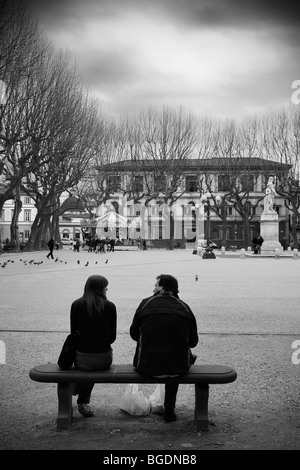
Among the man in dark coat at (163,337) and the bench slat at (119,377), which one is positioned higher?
the man in dark coat at (163,337)

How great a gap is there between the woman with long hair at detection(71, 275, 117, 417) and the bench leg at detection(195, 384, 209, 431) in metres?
0.88

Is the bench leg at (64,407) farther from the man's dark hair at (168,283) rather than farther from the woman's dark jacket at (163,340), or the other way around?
the man's dark hair at (168,283)

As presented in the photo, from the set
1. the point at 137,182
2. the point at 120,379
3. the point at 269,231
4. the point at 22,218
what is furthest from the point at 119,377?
the point at 22,218

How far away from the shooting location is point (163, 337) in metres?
4.88

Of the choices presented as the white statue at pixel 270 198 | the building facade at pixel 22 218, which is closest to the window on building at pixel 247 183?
the white statue at pixel 270 198

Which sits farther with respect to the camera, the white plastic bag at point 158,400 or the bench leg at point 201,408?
the white plastic bag at point 158,400

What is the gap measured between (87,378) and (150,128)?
58.3m

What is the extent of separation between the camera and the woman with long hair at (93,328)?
16.5 feet

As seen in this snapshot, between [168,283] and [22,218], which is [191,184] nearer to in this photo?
[22,218]

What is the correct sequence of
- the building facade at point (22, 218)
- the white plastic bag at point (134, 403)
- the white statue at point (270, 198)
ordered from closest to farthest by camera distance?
the white plastic bag at point (134, 403) < the white statue at point (270, 198) < the building facade at point (22, 218)

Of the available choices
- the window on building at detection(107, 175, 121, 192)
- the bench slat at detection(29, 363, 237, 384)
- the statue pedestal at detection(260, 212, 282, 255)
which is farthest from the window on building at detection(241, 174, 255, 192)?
the bench slat at detection(29, 363, 237, 384)

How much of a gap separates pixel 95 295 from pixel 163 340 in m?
0.77

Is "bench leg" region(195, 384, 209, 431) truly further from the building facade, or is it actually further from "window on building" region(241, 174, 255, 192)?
the building facade
